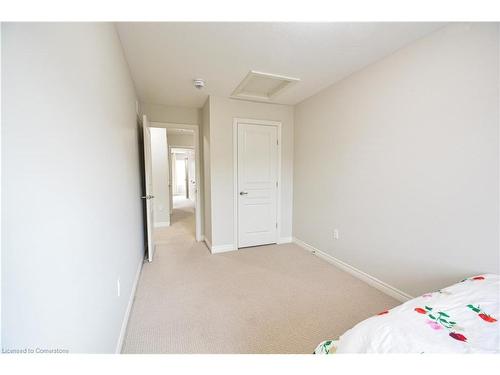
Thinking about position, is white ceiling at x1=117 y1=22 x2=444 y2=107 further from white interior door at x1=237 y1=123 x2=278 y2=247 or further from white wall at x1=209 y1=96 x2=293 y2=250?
white interior door at x1=237 y1=123 x2=278 y2=247

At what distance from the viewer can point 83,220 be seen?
91 cm

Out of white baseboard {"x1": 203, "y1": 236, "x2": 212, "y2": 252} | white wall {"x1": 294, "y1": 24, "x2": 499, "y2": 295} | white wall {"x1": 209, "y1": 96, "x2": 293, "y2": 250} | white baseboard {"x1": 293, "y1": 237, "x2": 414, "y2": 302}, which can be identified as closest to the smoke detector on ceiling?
white wall {"x1": 209, "y1": 96, "x2": 293, "y2": 250}

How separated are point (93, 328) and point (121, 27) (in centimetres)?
202

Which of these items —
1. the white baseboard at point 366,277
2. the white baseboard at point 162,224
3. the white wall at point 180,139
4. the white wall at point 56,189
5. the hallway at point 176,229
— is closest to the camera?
the white wall at point 56,189

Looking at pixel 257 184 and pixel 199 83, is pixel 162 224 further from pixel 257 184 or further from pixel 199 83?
pixel 199 83

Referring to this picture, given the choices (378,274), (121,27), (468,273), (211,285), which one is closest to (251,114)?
(121,27)

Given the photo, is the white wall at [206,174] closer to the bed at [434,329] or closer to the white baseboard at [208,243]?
the white baseboard at [208,243]

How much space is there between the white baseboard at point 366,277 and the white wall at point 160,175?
11.1 feet

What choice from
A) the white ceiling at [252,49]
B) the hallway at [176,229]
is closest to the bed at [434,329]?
the white ceiling at [252,49]

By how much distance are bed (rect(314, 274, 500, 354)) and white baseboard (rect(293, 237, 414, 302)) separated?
1021mm

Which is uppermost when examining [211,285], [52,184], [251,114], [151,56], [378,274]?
[151,56]

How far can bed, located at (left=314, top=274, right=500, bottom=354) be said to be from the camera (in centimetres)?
73

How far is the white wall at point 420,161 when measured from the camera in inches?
55.4
